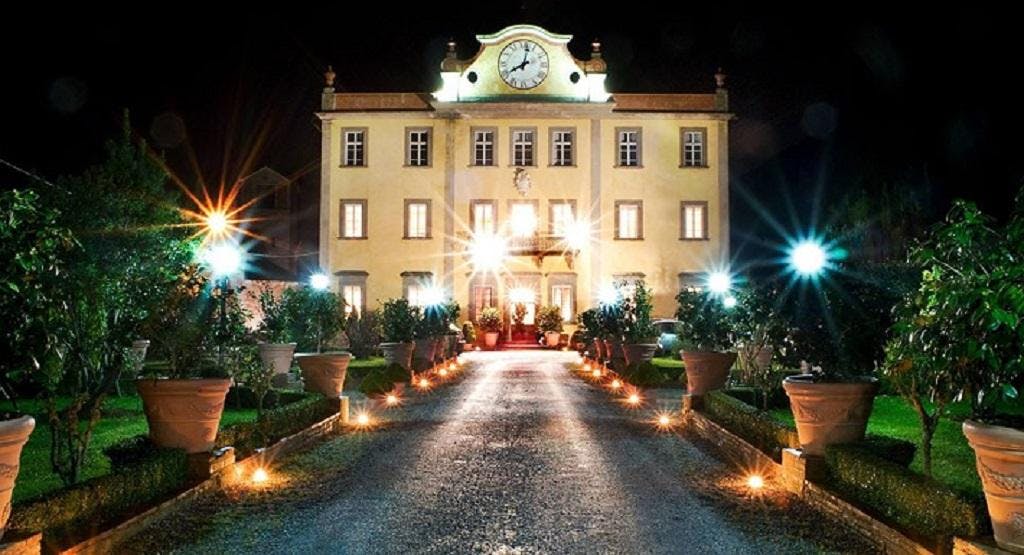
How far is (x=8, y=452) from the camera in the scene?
194 inches

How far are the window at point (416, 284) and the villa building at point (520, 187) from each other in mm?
38

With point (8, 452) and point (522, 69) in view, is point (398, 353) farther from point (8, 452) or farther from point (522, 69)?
point (522, 69)

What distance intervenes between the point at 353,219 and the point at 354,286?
256cm

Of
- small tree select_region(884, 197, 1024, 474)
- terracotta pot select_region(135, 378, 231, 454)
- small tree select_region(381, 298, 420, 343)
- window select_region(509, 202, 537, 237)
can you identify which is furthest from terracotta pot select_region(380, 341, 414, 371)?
small tree select_region(884, 197, 1024, 474)

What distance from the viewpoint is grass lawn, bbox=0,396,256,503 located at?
26.6ft

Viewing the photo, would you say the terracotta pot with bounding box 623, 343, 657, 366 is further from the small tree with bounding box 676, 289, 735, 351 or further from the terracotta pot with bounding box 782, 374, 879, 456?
the terracotta pot with bounding box 782, 374, 879, 456

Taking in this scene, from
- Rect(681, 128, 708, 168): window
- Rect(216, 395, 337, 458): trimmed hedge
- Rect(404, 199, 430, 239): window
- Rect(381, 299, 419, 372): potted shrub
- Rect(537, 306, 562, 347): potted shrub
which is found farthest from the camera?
Rect(681, 128, 708, 168): window

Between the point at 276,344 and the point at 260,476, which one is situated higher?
the point at 276,344

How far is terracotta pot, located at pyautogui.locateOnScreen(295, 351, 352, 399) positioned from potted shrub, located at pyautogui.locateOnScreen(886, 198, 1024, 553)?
9.28 meters

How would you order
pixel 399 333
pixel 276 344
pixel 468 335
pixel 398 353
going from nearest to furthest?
pixel 276 344 < pixel 398 353 < pixel 399 333 < pixel 468 335

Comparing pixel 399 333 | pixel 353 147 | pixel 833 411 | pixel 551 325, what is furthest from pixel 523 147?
pixel 833 411

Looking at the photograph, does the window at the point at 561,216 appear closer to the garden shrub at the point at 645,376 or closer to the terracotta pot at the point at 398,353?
the terracotta pot at the point at 398,353

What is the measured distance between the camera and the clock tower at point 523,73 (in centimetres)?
3722

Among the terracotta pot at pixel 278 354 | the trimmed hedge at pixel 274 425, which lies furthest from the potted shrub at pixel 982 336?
the terracotta pot at pixel 278 354
